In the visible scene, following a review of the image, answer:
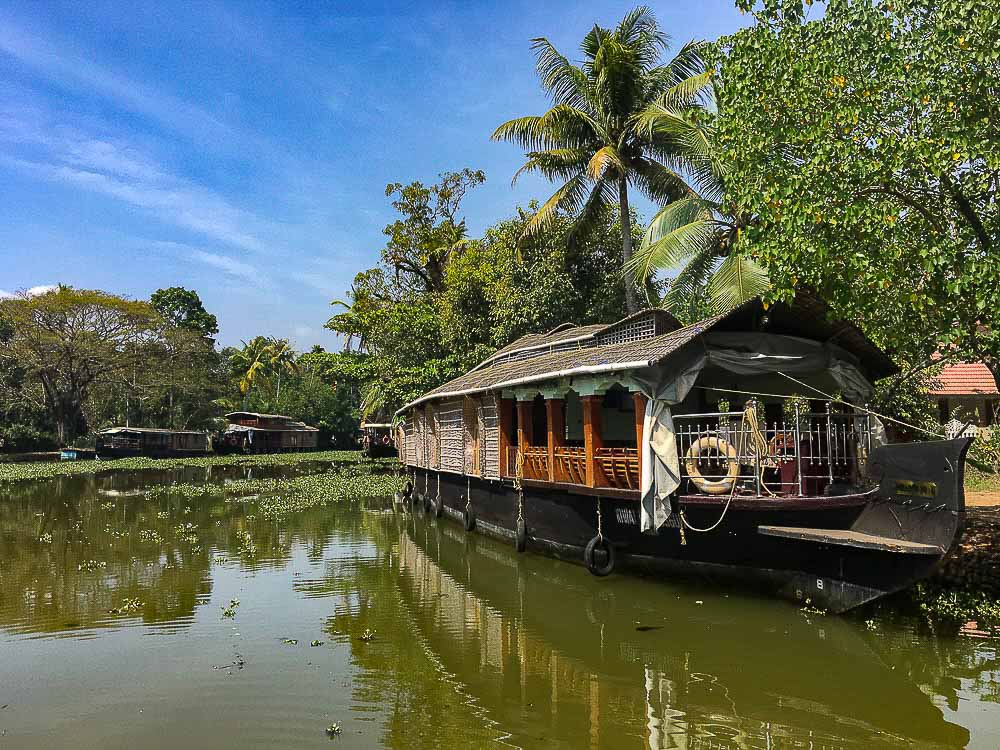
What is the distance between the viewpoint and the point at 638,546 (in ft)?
31.3

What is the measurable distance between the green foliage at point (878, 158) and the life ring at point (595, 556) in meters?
4.12

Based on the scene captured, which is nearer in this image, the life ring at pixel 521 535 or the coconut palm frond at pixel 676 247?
the life ring at pixel 521 535

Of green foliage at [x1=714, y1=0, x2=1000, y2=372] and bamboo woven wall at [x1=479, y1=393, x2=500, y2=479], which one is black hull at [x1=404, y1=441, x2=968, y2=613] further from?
green foliage at [x1=714, y1=0, x2=1000, y2=372]

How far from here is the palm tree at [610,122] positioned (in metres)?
18.2

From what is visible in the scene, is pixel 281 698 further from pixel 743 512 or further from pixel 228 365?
pixel 228 365

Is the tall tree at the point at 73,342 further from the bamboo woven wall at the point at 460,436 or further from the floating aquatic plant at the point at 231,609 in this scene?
the floating aquatic plant at the point at 231,609

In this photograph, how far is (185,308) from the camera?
71.0 meters

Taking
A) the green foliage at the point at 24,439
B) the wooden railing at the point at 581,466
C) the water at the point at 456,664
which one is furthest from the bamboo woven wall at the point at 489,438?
the green foliage at the point at 24,439

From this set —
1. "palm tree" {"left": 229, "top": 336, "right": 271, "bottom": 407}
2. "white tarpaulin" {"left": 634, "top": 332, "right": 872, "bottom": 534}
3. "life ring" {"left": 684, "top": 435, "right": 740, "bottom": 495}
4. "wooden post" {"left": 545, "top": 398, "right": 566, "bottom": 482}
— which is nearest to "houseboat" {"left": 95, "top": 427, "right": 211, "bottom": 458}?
"palm tree" {"left": 229, "top": 336, "right": 271, "bottom": 407}

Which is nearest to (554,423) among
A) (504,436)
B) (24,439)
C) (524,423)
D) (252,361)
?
(524,423)

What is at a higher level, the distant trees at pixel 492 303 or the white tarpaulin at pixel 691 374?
the distant trees at pixel 492 303

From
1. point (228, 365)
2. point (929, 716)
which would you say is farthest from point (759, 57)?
point (228, 365)

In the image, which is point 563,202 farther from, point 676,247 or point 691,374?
point 691,374

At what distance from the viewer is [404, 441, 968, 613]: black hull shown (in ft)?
22.6
